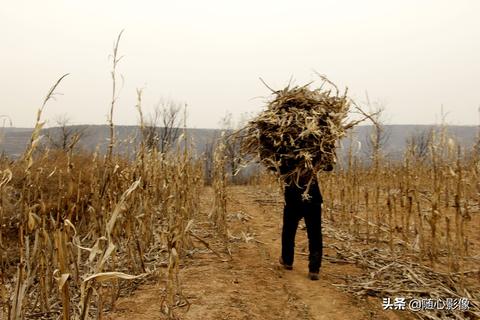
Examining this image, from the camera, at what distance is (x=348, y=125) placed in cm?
357

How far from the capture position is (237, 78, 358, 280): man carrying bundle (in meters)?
3.39

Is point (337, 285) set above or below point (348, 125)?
below

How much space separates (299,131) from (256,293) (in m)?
1.41

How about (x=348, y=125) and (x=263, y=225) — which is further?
(x=263, y=225)

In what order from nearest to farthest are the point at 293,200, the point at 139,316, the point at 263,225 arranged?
the point at 139,316, the point at 293,200, the point at 263,225

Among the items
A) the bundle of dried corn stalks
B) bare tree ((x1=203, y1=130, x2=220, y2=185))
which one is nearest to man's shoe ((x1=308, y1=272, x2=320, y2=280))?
the bundle of dried corn stalks

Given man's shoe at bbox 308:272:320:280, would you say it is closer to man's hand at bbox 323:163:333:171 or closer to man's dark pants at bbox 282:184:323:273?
man's dark pants at bbox 282:184:323:273

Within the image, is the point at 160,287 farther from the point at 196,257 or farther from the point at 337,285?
the point at 337,285

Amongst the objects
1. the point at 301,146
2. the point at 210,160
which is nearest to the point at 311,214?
the point at 301,146

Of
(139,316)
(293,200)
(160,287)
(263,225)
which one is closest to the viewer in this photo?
(139,316)

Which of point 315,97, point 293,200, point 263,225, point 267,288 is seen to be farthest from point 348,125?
point 263,225

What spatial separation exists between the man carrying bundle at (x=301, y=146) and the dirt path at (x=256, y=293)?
11.0 inches

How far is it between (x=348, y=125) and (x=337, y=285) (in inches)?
55.8

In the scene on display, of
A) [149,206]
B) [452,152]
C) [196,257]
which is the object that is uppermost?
[452,152]
